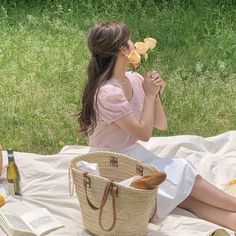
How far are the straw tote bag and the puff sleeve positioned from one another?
0.90 ft

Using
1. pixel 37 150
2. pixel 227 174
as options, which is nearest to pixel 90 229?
pixel 227 174

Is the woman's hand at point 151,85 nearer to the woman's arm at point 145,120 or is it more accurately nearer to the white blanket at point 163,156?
the woman's arm at point 145,120

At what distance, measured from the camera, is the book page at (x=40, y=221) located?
2842mm

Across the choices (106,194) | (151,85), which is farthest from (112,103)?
(106,194)

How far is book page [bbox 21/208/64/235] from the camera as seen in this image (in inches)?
112

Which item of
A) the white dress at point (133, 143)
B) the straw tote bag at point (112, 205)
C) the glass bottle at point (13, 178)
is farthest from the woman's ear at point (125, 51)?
the glass bottle at point (13, 178)

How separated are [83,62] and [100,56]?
241 centimetres

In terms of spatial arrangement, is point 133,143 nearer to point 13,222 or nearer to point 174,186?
point 174,186

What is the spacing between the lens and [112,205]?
2.68m

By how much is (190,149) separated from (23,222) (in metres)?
1.27

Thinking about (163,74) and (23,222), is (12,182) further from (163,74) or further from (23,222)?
(163,74)

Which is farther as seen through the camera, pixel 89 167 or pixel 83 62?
pixel 83 62

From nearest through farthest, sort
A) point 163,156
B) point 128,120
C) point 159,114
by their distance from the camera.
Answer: point 128,120 < point 159,114 < point 163,156

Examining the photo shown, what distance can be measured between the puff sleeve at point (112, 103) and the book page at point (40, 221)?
53 cm
